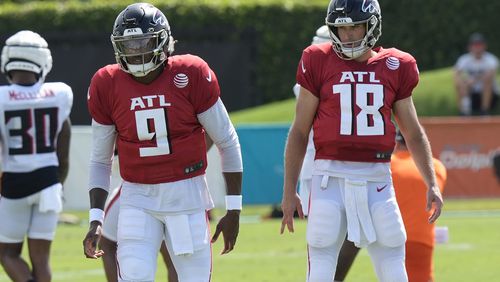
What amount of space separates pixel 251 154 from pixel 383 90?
10665mm

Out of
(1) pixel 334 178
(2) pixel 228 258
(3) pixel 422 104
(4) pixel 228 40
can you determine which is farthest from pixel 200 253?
(4) pixel 228 40

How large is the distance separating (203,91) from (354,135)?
93 cm

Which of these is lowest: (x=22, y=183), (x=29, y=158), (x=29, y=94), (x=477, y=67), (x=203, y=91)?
(x=477, y=67)

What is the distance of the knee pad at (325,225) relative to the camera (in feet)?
23.3

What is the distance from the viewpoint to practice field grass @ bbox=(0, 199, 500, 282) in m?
11.3

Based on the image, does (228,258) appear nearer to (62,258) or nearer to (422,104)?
(62,258)

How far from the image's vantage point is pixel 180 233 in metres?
6.77

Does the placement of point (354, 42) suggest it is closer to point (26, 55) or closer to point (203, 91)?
point (203, 91)

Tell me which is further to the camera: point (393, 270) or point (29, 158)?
point (29, 158)

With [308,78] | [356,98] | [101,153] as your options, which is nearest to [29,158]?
[101,153]

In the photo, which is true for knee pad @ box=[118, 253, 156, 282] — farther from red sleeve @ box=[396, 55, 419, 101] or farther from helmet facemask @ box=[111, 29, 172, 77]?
red sleeve @ box=[396, 55, 419, 101]

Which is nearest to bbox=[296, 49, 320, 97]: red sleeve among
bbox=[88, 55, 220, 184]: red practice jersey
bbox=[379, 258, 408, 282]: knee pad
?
bbox=[88, 55, 220, 184]: red practice jersey

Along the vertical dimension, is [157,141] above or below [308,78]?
below

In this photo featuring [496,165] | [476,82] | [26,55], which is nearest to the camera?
[26,55]
